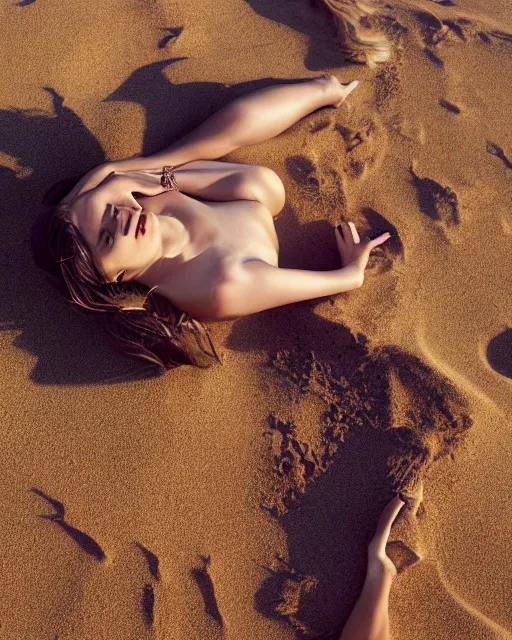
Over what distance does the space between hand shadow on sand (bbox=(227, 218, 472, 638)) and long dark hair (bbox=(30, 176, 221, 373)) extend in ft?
0.83

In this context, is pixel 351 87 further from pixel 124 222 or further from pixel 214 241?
pixel 124 222

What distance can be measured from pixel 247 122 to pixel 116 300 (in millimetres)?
1089

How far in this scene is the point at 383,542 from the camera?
7.06 ft

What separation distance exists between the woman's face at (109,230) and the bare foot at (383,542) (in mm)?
1485

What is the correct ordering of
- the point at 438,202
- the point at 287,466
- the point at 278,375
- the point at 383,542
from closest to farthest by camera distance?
the point at 383,542 < the point at 287,466 < the point at 278,375 < the point at 438,202

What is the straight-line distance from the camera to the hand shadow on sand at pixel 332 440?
2.14 meters

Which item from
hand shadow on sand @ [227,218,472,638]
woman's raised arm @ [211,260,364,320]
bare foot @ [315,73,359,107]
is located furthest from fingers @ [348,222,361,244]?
bare foot @ [315,73,359,107]

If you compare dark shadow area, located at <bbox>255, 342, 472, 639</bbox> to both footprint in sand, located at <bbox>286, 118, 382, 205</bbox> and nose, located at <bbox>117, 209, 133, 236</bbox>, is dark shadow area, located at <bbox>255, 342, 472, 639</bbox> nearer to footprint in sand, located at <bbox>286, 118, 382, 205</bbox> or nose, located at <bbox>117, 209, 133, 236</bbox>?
footprint in sand, located at <bbox>286, 118, 382, 205</bbox>

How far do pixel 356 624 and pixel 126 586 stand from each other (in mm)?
936

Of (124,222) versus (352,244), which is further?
(352,244)

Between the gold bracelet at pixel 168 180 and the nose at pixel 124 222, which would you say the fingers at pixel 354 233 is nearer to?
the gold bracelet at pixel 168 180

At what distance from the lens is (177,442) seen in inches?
90.6

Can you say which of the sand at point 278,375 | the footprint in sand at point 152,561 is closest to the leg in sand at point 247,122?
the sand at point 278,375

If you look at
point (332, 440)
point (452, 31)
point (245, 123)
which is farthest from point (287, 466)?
point (452, 31)
